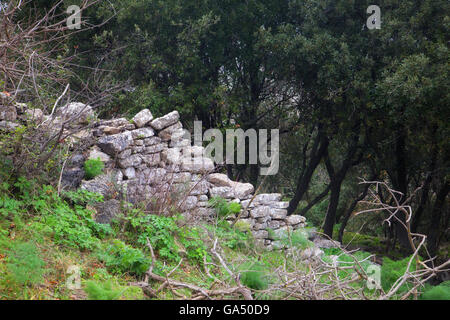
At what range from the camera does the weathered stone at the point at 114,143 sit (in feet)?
22.8

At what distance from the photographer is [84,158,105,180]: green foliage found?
21.2 feet

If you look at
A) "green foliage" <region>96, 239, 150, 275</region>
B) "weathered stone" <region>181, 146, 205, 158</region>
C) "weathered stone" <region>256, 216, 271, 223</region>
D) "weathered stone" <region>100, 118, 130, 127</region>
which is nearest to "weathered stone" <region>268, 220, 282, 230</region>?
"weathered stone" <region>256, 216, 271, 223</region>

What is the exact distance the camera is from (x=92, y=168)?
6.49 m

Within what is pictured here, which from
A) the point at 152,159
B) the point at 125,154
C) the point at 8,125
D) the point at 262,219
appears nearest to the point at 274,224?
the point at 262,219

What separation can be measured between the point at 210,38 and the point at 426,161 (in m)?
5.92

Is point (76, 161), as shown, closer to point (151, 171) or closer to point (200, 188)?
point (151, 171)

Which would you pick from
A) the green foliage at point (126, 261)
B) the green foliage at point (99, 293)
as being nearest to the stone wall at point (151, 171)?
the green foliage at point (126, 261)

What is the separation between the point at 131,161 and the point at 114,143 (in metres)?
0.41

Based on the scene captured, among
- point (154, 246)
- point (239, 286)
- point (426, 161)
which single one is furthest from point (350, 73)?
point (239, 286)

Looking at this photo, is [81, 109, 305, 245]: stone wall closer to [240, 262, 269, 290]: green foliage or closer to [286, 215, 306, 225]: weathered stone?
[286, 215, 306, 225]: weathered stone

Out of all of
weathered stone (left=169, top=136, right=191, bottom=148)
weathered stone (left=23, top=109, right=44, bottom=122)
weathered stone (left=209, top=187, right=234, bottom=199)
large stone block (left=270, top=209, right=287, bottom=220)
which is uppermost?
weathered stone (left=23, top=109, right=44, bottom=122)

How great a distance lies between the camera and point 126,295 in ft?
14.3

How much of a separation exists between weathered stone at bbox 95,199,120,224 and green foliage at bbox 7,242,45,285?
5.87ft

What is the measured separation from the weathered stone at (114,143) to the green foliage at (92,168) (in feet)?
1.58
